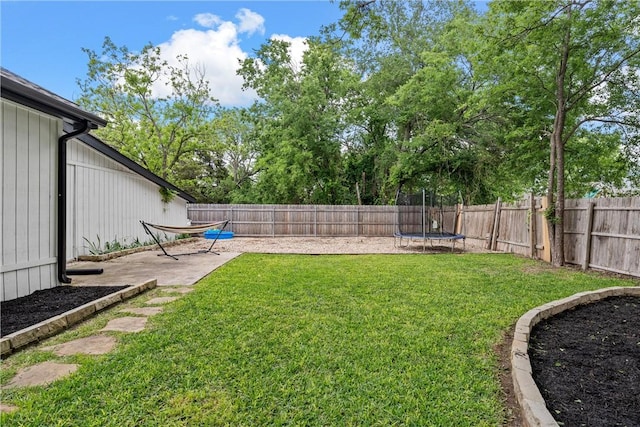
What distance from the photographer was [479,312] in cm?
343

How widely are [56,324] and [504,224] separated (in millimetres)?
9774

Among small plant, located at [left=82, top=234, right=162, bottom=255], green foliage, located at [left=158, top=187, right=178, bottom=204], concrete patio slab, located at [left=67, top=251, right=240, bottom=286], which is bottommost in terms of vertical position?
concrete patio slab, located at [left=67, top=251, right=240, bottom=286]

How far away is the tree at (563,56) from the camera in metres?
5.84

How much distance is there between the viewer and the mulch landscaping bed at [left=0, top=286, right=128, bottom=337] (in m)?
2.78

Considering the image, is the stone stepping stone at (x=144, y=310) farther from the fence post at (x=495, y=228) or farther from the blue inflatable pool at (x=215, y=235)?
the blue inflatable pool at (x=215, y=235)

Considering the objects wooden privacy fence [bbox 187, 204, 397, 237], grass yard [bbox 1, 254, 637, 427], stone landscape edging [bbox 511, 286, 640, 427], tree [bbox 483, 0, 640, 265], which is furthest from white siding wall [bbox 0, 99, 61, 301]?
wooden privacy fence [bbox 187, 204, 397, 237]

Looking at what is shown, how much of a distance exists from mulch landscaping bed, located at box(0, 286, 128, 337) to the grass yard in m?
0.46

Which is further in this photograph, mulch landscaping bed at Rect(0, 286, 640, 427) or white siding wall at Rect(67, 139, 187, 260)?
white siding wall at Rect(67, 139, 187, 260)

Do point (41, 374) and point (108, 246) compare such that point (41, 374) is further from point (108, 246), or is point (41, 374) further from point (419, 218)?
point (419, 218)

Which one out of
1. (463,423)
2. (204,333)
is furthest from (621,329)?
(204,333)

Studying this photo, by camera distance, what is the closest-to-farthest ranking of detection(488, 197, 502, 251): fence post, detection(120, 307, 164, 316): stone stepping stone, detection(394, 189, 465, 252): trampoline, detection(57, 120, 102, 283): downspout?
1. detection(120, 307, 164, 316): stone stepping stone
2. detection(57, 120, 102, 283): downspout
3. detection(488, 197, 502, 251): fence post
4. detection(394, 189, 465, 252): trampoline

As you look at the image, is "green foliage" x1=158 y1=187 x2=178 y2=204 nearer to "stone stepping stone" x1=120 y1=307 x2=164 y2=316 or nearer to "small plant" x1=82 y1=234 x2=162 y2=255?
"small plant" x1=82 y1=234 x2=162 y2=255

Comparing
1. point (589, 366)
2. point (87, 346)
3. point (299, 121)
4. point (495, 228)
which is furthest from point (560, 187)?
point (299, 121)

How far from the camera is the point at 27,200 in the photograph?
141 inches
